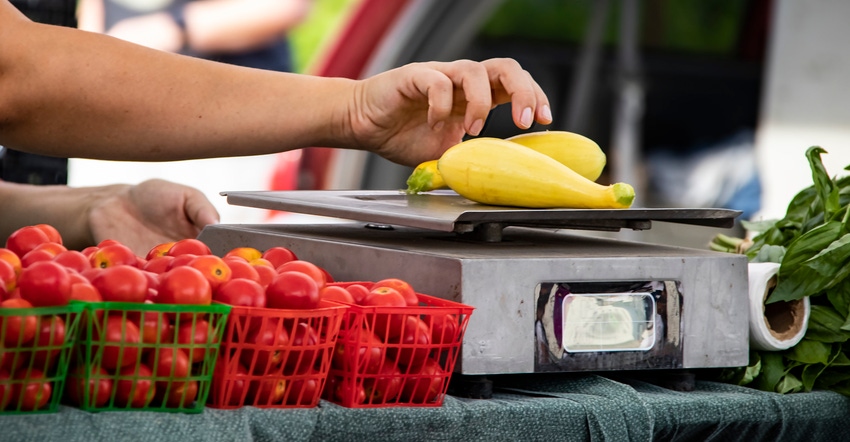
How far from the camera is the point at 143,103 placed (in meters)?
1.58

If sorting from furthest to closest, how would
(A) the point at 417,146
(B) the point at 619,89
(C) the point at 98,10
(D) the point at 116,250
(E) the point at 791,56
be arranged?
(E) the point at 791,56, (B) the point at 619,89, (C) the point at 98,10, (A) the point at 417,146, (D) the point at 116,250

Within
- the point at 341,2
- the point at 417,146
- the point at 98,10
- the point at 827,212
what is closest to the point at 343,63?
the point at 341,2

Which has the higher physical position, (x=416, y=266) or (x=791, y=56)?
(x=791, y=56)

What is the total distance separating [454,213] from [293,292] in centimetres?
27

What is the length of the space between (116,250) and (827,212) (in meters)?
0.99

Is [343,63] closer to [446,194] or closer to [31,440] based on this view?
[446,194]

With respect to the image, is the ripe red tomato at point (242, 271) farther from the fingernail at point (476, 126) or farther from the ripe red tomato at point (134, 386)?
the fingernail at point (476, 126)

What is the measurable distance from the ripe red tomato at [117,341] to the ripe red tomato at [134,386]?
0.03 feet

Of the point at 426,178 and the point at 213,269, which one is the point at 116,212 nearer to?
the point at 426,178

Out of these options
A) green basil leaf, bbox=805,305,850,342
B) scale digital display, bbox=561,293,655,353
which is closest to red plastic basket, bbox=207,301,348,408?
scale digital display, bbox=561,293,655,353

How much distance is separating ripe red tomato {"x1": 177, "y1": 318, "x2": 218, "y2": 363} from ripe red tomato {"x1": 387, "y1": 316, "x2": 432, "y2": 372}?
20 cm

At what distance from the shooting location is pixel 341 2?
473 cm

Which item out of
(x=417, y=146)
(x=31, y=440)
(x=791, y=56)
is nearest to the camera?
(x=31, y=440)

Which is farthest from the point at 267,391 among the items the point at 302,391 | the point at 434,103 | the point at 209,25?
the point at 209,25
